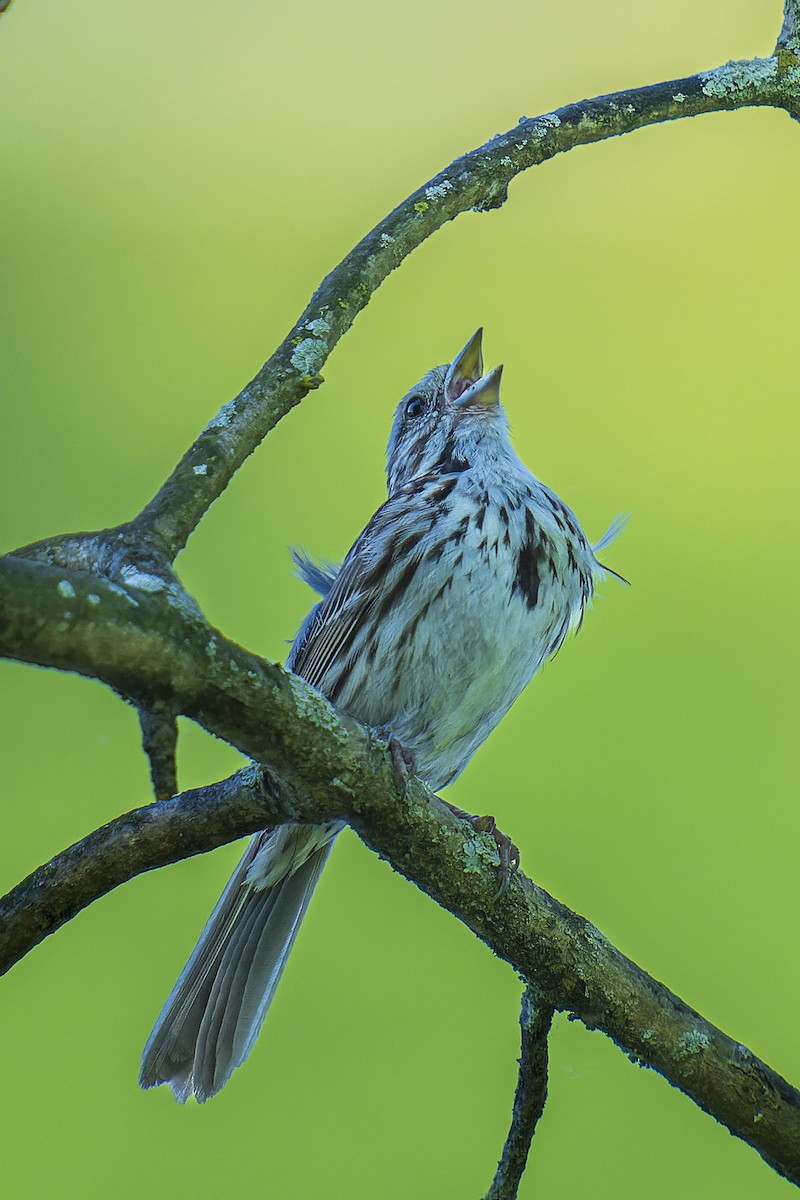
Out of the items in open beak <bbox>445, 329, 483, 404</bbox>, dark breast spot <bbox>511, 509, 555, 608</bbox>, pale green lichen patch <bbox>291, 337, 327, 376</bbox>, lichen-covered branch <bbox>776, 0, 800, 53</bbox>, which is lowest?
pale green lichen patch <bbox>291, 337, 327, 376</bbox>

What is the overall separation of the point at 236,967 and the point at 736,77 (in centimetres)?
210

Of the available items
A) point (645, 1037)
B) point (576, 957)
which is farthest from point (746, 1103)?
point (576, 957)

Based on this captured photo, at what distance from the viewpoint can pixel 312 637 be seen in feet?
9.35

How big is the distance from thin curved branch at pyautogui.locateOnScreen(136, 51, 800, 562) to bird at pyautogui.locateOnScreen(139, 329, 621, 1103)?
1.96 ft

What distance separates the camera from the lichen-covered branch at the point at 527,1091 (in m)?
2.11

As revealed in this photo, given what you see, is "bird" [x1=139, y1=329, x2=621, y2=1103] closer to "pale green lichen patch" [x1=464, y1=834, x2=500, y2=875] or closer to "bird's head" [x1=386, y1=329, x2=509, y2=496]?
"bird's head" [x1=386, y1=329, x2=509, y2=496]

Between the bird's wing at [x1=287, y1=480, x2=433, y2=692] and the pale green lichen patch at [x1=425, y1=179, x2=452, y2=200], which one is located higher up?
the pale green lichen patch at [x1=425, y1=179, x2=452, y2=200]

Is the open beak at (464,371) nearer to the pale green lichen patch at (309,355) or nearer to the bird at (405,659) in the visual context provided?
the bird at (405,659)

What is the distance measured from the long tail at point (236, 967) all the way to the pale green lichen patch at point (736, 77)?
1.71 m

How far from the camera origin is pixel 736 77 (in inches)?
104

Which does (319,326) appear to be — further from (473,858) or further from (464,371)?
(464,371)

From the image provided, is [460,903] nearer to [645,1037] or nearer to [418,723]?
[645,1037]

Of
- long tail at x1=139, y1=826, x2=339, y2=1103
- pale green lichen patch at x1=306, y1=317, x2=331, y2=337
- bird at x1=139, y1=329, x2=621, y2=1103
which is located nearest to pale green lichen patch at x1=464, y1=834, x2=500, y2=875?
bird at x1=139, y1=329, x2=621, y2=1103

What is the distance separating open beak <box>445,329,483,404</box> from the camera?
3328 mm
